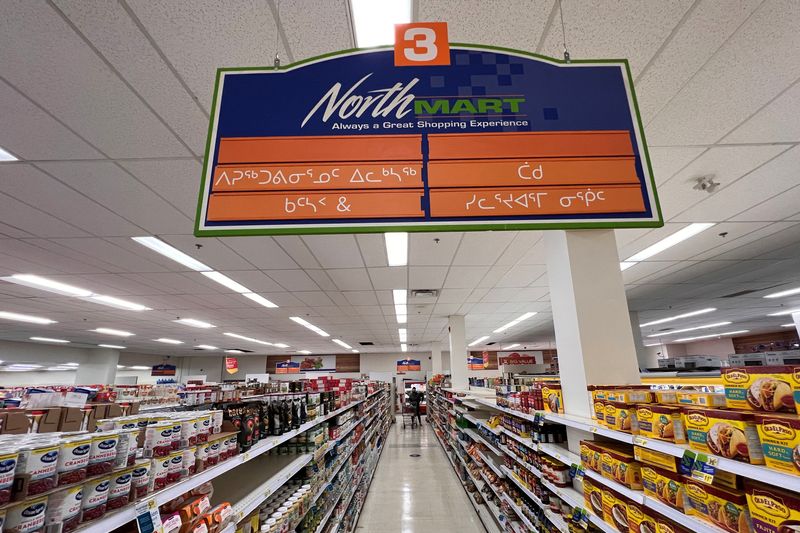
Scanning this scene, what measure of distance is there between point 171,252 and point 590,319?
16.2 feet

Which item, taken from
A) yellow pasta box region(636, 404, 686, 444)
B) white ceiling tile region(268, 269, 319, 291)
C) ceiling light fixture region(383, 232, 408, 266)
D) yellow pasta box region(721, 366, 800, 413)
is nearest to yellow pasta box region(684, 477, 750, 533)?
yellow pasta box region(636, 404, 686, 444)

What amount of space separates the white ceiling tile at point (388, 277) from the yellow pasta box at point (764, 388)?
4429 mm

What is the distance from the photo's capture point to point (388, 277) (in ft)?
20.0

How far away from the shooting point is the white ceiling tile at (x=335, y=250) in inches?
175

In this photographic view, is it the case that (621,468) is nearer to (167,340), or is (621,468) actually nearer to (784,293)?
(784,293)

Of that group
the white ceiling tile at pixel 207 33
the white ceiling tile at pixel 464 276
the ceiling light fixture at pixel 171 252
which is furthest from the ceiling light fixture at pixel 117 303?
the white ceiling tile at pixel 207 33

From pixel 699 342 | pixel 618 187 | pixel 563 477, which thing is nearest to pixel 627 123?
pixel 618 187

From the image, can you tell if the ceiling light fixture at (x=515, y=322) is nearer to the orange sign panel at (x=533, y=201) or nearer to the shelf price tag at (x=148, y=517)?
the orange sign panel at (x=533, y=201)

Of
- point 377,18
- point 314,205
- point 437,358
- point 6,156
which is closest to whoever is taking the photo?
point 314,205

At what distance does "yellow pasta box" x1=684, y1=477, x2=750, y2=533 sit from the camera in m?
1.23

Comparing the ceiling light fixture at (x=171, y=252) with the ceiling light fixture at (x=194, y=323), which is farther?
the ceiling light fixture at (x=194, y=323)

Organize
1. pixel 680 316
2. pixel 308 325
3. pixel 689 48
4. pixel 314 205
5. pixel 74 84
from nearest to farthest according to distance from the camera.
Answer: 1. pixel 314 205
2. pixel 689 48
3. pixel 74 84
4. pixel 308 325
5. pixel 680 316

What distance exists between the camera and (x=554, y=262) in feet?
9.80

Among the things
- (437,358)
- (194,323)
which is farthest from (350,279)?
(437,358)
